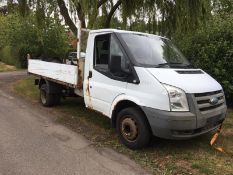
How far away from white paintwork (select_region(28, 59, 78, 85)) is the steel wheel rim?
1964mm

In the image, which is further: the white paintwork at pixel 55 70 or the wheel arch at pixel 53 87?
the wheel arch at pixel 53 87

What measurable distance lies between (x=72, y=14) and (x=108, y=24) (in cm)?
165

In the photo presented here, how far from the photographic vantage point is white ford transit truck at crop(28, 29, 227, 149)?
17.1 ft

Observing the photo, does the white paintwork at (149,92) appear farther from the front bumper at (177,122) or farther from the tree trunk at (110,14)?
the tree trunk at (110,14)

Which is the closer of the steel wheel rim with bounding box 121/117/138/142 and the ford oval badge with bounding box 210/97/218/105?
the ford oval badge with bounding box 210/97/218/105

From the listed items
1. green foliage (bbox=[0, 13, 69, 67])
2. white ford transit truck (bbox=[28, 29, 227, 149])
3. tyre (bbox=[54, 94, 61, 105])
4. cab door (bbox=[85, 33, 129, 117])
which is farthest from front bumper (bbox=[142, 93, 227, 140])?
green foliage (bbox=[0, 13, 69, 67])

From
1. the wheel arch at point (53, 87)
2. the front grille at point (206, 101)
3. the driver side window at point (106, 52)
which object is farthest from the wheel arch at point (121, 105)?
the wheel arch at point (53, 87)

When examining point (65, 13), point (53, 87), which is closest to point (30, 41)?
point (65, 13)

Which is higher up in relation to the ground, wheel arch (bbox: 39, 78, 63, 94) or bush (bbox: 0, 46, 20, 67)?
bush (bbox: 0, 46, 20, 67)

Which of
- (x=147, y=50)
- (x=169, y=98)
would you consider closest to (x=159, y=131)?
(x=169, y=98)

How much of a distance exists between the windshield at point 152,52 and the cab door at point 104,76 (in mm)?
251

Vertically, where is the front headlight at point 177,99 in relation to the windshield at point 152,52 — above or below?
below

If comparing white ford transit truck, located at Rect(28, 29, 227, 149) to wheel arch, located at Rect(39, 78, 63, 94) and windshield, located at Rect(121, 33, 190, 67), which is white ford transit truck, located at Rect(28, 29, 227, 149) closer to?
windshield, located at Rect(121, 33, 190, 67)

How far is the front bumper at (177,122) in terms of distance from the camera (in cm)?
517
